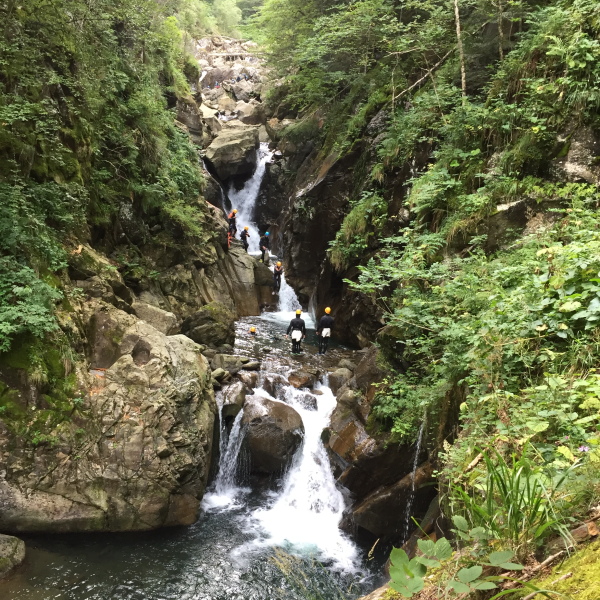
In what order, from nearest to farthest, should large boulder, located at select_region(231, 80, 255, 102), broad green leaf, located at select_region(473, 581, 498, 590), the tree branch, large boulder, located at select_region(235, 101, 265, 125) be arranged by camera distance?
broad green leaf, located at select_region(473, 581, 498, 590) → the tree branch → large boulder, located at select_region(235, 101, 265, 125) → large boulder, located at select_region(231, 80, 255, 102)

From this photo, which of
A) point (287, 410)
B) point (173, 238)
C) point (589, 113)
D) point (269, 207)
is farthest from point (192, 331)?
point (269, 207)

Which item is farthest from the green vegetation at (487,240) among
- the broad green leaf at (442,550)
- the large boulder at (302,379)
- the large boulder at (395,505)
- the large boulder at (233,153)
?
the large boulder at (233,153)

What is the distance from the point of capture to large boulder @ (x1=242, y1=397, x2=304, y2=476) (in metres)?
9.48

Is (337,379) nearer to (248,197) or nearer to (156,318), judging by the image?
(156,318)

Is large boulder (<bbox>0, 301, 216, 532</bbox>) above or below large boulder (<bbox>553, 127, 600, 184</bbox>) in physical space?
below

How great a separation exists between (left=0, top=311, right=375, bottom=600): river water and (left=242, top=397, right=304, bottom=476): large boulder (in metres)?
0.28

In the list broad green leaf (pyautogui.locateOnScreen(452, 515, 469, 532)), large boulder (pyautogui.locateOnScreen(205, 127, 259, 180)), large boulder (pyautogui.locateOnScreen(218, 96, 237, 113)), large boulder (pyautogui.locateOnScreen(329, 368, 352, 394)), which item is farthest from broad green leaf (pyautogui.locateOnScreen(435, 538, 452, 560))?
large boulder (pyautogui.locateOnScreen(218, 96, 237, 113))

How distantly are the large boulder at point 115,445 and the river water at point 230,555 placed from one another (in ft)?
1.17

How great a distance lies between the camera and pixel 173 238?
13750 millimetres

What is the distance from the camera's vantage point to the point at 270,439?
9531mm

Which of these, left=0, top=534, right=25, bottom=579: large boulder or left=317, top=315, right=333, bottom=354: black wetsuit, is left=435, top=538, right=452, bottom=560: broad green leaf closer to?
left=0, top=534, right=25, bottom=579: large boulder

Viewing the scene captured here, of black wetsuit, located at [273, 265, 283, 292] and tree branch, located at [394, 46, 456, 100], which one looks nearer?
tree branch, located at [394, 46, 456, 100]

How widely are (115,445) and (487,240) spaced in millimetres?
7609

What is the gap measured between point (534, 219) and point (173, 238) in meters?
10.5
